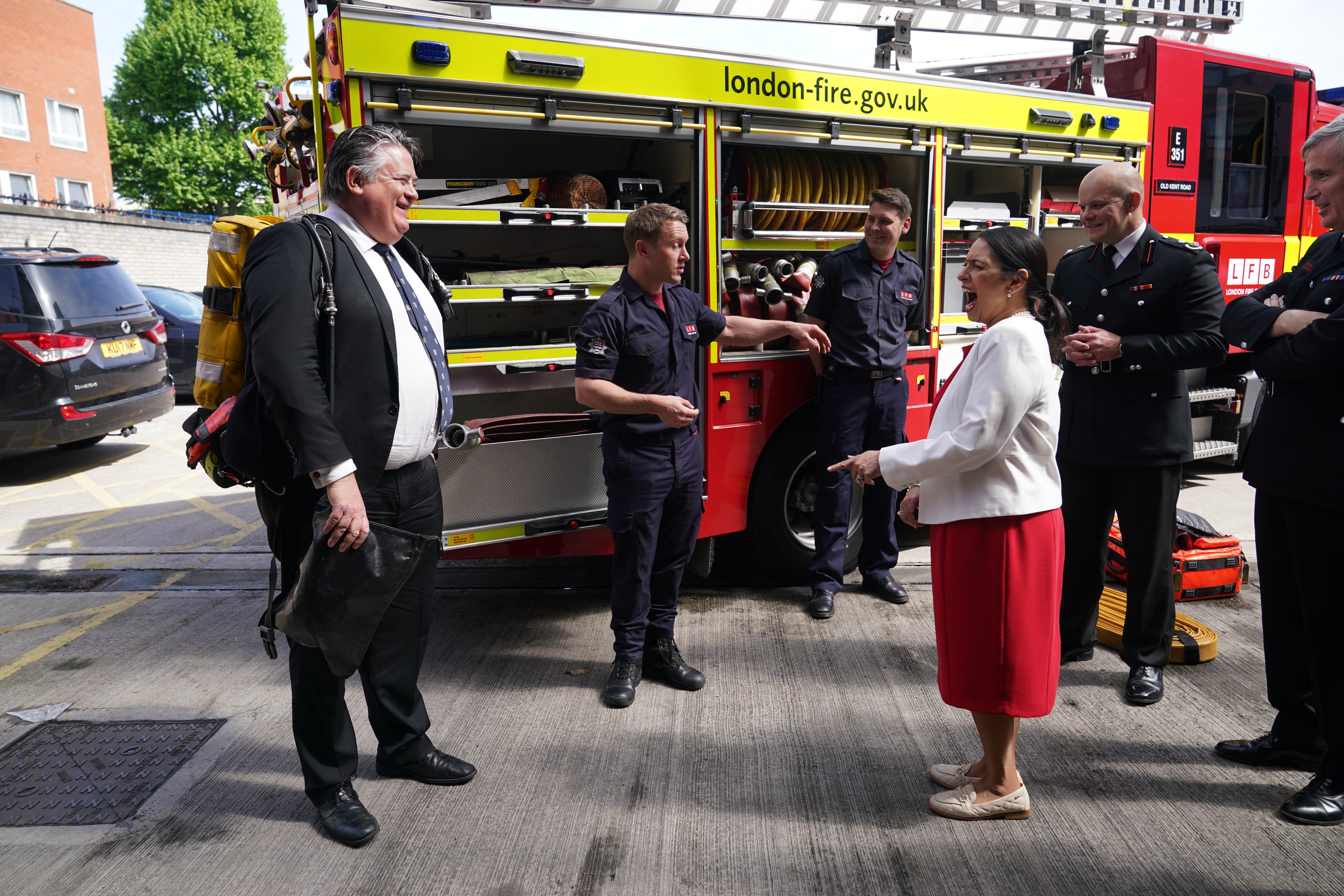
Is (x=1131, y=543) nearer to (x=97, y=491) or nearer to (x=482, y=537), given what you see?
(x=482, y=537)

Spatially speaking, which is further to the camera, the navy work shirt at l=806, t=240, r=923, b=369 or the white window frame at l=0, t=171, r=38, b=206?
the white window frame at l=0, t=171, r=38, b=206

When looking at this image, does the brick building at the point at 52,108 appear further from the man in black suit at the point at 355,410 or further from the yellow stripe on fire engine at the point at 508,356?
the man in black suit at the point at 355,410

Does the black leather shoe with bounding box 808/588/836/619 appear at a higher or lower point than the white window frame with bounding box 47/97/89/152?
lower

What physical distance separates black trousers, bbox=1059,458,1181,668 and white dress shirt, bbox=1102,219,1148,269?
83 cm

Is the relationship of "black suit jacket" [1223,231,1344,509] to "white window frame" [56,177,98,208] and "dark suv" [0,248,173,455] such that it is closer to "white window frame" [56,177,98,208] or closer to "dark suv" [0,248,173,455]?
"dark suv" [0,248,173,455]

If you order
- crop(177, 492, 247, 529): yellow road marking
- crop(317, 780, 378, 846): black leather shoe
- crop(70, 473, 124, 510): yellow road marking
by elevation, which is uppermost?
crop(70, 473, 124, 510): yellow road marking

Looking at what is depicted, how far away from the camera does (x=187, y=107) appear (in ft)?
118

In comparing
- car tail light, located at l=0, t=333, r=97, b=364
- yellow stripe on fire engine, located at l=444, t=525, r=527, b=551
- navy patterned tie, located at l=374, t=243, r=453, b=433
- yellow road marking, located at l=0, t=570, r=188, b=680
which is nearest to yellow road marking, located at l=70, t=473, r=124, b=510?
car tail light, located at l=0, t=333, r=97, b=364

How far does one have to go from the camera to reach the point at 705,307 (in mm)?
3871

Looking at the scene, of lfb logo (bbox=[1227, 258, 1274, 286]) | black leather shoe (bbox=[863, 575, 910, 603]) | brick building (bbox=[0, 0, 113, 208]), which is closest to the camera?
black leather shoe (bbox=[863, 575, 910, 603])

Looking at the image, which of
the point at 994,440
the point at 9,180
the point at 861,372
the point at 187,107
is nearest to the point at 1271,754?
the point at 994,440

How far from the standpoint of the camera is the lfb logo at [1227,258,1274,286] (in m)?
5.89

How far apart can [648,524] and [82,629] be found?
Result: 3.09 metres

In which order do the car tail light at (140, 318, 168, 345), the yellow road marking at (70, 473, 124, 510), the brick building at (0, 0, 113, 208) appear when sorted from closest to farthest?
the yellow road marking at (70, 473, 124, 510) < the car tail light at (140, 318, 168, 345) < the brick building at (0, 0, 113, 208)
